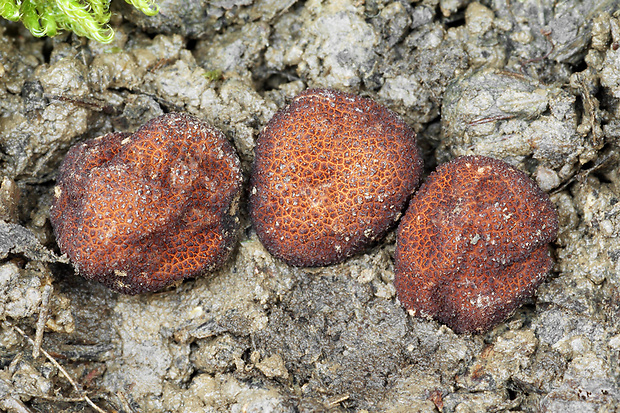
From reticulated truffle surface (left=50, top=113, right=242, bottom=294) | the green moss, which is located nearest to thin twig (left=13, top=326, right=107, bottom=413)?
reticulated truffle surface (left=50, top=113, right=242, bottom=294)

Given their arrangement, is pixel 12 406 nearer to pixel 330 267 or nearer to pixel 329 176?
pixel 330 267

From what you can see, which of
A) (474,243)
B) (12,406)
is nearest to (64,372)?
(12,406)

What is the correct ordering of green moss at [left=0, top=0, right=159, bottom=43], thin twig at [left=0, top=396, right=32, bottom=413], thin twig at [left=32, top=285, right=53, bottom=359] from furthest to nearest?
1. green moss at [left=0, top=0, right=159, bottom=43]
2. thin twig at [left=32, top=285, right=53, bottom=359]
3. thin twig at [left=0, top=396, right=32, bottom=413]

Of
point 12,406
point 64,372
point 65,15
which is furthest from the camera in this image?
point 65,15

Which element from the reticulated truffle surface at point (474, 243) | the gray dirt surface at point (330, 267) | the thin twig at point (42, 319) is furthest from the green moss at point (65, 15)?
the reticulated truffle surface at point (474, 243)

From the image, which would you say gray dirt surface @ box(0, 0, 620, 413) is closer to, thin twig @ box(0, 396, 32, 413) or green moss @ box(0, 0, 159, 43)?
thin twig @ box(0, 396, 32, 413)

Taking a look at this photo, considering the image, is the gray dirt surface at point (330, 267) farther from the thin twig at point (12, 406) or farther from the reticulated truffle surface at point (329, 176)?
the reticulated truffle surface at point (329, 176)

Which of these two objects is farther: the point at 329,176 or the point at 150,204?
the point at 329,176
